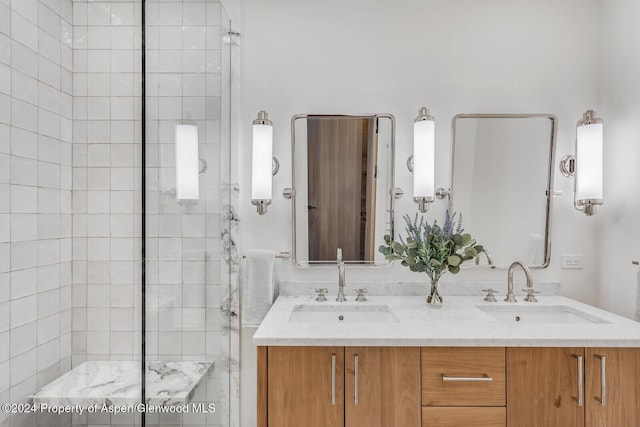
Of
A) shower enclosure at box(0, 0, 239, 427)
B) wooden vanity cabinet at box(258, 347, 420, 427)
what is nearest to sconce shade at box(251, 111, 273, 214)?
shower enclosure at box(0, 0, 239, 427)

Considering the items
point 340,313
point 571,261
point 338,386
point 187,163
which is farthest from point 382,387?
point 571,261

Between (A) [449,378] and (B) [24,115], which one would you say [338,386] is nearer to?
(A) [449,378]

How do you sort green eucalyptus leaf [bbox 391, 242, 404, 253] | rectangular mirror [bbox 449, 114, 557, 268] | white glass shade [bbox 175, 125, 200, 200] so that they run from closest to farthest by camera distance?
white glass shade [bbox 175, 125, 200, 200] → green eucalyptus leaf [bbox 391, 242, 404, 253] → rectangular mirror [bbox 449, 114, 557, 268]

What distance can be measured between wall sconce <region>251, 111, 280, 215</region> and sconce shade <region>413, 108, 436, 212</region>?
0.73 meters

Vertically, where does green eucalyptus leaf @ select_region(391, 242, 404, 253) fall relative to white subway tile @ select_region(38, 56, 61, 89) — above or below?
below

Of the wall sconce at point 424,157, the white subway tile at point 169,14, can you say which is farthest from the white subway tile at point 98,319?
the wall sconce at point 424,157

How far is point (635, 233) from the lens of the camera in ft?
5.77

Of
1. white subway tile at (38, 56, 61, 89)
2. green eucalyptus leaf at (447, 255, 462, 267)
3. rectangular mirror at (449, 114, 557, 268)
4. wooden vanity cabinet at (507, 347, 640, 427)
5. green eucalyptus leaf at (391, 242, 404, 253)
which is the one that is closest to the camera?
wooden vanity cabinet at (507, 347, 640, 427)

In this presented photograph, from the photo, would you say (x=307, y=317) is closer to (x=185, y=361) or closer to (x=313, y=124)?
(x=185, y=361)

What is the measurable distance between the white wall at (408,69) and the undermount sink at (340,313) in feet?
1.29

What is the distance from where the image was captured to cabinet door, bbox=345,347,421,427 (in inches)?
54.4

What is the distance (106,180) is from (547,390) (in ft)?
6.72

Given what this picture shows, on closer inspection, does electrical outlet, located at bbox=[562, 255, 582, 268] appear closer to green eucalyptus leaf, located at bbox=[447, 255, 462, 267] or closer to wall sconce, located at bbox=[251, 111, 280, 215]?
green eucalyptus leaf, located at bbox=[447, 255, 462, 267]

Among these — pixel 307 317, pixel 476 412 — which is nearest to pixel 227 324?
pixel 307 317
